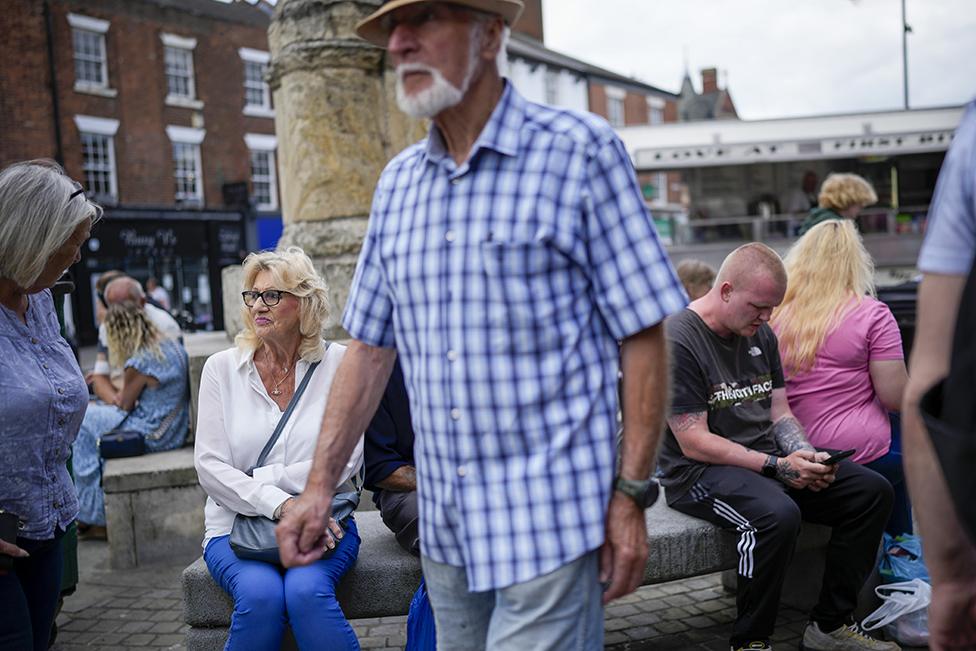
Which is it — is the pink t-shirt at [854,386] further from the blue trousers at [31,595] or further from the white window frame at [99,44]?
the white window frame at [99,44]

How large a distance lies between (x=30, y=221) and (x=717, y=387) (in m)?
2.52

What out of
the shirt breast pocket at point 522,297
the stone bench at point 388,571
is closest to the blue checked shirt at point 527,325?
the shirt breast pocket at point 522,297

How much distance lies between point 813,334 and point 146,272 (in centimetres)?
2295

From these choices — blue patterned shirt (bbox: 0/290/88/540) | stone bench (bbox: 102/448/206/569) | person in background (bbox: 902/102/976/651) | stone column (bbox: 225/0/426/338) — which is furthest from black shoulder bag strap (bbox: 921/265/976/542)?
stone column (bbox: 225/0/426/338)

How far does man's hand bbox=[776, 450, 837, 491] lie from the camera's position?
345 cm

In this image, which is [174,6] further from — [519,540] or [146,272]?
[519,540]

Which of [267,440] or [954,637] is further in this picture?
[267,440]

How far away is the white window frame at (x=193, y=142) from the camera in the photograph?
24672mm

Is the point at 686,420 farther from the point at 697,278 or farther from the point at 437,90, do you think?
the point at 697,278

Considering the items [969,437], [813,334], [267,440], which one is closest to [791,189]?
[813,334]

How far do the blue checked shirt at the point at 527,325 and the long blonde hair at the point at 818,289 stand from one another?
2.41m

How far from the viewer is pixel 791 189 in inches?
726

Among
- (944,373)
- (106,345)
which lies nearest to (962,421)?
(944,373)

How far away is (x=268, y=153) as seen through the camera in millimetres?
27125
